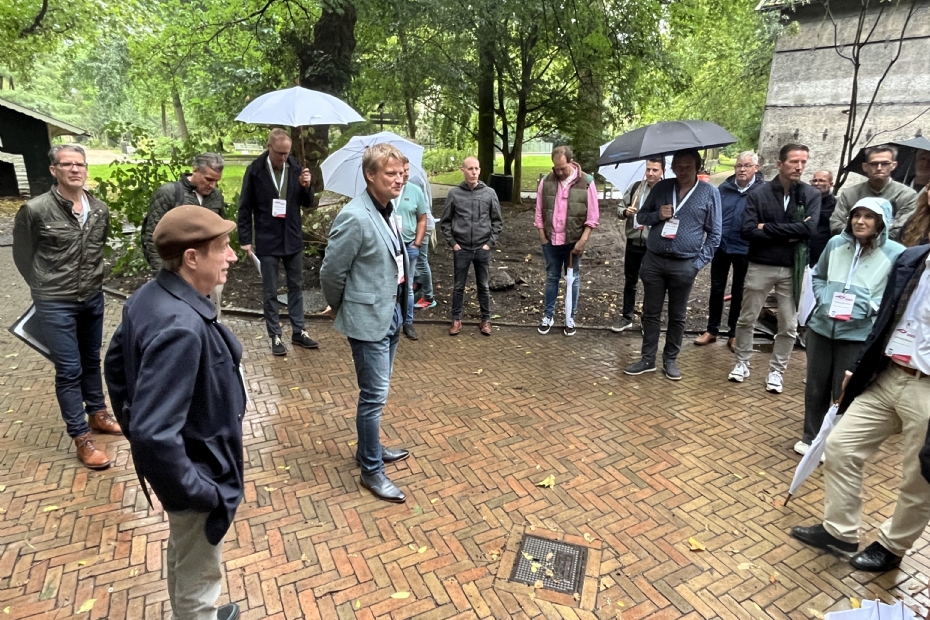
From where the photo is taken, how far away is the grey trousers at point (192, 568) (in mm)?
1995

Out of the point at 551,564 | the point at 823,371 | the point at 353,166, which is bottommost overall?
the point at 551,564

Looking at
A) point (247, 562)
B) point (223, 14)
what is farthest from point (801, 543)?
point (223, 14)

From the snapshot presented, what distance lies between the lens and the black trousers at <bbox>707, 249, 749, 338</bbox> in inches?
238

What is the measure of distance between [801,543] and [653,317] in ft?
8.42

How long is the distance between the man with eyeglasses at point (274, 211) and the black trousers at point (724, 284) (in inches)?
176

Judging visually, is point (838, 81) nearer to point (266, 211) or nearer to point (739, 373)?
point (739, 373)

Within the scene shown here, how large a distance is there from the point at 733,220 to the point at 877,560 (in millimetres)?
3800

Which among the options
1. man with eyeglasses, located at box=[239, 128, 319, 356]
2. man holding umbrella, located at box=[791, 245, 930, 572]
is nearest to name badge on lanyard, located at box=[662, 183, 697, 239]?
man holding umbrella, located at box=[791, 245, 930, 572]

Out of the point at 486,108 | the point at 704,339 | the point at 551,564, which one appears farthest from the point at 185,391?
the point at 486,108

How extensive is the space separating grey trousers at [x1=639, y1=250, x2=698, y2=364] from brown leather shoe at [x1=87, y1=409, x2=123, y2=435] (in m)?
4.59

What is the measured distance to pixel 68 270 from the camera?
353cm

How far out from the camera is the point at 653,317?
5.43 m

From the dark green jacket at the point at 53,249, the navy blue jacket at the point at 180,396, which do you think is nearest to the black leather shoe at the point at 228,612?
the navy blue jacket at the point at 180,396

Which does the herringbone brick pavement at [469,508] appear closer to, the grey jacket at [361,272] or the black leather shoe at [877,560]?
the black leather shoe at [877,560]
